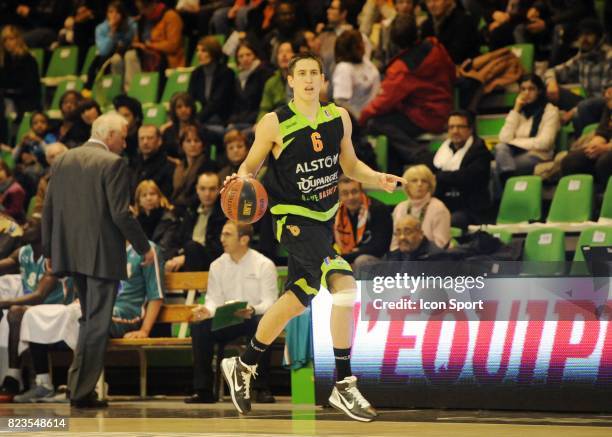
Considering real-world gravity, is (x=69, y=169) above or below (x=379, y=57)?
below

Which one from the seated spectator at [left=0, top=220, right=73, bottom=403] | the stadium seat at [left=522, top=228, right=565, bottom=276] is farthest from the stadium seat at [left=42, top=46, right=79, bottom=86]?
the stadium seat at [left=522, top=228, right=565, bottom=276]

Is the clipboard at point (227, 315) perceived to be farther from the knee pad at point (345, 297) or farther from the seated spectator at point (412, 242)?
the knee pad at point (345, 297)

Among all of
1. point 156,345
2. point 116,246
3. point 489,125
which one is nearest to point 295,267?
point 116,246

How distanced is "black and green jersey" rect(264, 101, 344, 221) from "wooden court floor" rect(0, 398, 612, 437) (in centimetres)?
124

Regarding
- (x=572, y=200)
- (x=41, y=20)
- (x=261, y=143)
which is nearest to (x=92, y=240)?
(x=261, y=143)

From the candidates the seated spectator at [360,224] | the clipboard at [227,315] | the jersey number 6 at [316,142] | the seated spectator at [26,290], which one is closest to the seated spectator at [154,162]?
the seated spectator at [26,290]

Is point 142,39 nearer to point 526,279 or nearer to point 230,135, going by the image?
point 230,135

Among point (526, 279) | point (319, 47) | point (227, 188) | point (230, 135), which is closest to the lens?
point (227, 188)

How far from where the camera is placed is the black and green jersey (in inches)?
273

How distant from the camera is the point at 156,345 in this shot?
10156 mm

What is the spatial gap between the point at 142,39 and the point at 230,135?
171 inches

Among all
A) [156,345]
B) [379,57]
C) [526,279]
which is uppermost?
[379,57]

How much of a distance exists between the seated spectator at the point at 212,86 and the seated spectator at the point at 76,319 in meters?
2.61

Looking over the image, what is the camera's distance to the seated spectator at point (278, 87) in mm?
12461
